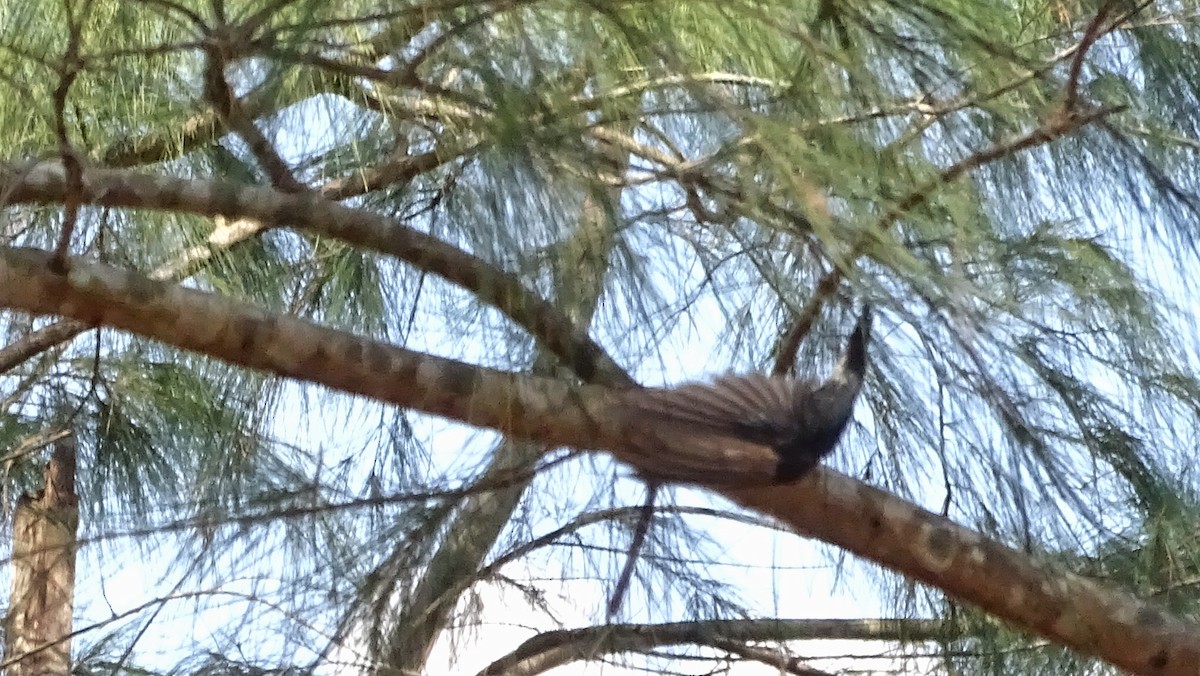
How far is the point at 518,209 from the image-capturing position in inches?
27.1

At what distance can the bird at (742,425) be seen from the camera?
0.62 meters

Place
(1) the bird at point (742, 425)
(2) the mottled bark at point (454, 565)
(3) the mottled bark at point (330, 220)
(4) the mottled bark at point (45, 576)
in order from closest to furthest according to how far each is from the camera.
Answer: (1) the bird at point (742, 425)
(3) the mottled bark at point (330, 220)
(2) the mottled bark at point (454, 565)
(4) the mottled bark at point (45, 576)

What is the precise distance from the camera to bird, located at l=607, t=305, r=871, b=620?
616 mm

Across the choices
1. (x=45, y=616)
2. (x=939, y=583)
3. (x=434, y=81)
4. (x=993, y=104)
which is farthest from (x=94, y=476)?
(x=993, y=104)

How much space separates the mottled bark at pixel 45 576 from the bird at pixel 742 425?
76 cm

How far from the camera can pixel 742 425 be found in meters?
0.62

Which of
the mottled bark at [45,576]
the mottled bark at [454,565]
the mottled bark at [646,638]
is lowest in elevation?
A: the mottled bark at [646,638]

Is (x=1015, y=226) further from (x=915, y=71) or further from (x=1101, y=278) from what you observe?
(x=915, y=71)

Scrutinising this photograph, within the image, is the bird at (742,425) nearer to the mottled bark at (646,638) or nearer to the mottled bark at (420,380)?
the mottled bark at (420,380)

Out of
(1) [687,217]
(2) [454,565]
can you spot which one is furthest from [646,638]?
(1) [687,217]

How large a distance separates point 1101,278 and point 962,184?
19 centimetres

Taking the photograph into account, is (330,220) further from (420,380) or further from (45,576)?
(45,576)

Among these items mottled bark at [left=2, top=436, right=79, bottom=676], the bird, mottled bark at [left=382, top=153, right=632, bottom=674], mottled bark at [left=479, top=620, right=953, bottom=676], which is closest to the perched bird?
the bird

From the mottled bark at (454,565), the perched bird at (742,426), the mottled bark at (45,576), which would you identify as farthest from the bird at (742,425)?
the mottled bark at (45,576)
